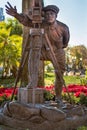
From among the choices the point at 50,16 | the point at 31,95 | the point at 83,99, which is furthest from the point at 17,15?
the point at 83,99

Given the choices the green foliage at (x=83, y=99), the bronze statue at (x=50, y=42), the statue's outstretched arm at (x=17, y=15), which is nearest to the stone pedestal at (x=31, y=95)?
the bronze statue at (x=50, y=42)

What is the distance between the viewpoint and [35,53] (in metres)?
8.23

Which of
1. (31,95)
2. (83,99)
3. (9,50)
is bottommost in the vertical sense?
(83,99)

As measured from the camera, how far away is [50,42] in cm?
855

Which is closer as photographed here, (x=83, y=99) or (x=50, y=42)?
(x=50, y=42)

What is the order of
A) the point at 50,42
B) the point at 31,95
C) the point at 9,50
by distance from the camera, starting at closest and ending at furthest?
the point at 31,95, the point at 50,42, the point at 9,50

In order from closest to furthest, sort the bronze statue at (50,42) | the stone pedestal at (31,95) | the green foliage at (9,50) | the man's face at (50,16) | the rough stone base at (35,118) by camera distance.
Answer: the rough stone base at (35,118), the stone pedestal at (31,95), the bronze statue at (50,42), the man's face at (50,16), the green foliage at (9,50)

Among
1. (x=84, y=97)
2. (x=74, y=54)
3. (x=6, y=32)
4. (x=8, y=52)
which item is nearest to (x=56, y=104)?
(x=84, y=97)

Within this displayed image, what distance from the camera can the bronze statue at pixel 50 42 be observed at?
823 cm

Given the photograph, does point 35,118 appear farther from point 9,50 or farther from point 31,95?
point 9,50

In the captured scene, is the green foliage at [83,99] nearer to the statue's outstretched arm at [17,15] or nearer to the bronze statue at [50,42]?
the bronze statue at [50,42]

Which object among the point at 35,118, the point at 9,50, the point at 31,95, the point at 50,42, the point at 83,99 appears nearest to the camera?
the point at 35,118

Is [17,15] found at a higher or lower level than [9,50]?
lower

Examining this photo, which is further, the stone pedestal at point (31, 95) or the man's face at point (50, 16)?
the man's face at point (50, 16)
